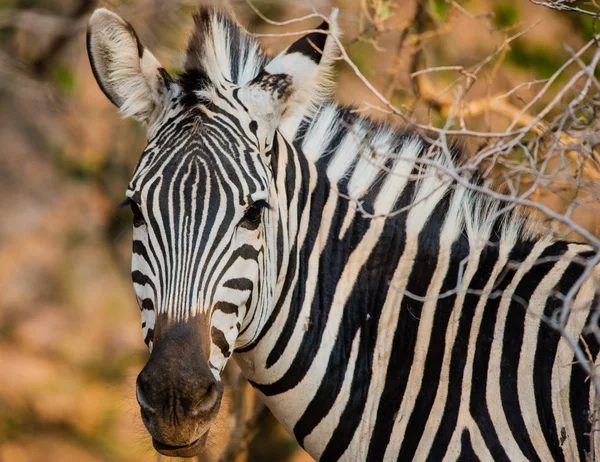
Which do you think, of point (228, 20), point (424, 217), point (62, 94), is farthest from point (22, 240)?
point (424, 217)

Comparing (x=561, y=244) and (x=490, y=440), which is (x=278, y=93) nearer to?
(x=561, y=244)

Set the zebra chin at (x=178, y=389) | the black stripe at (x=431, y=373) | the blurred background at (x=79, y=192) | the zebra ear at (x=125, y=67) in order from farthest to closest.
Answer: the blurred background at (x=79, y=192) → the zebra ear at (x=125, y=67) → the black stripe at (x=431, y=373) → the zebra chin at (x=178, y=389)

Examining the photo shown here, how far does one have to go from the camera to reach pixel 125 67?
4035 millimetres

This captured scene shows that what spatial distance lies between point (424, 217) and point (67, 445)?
8201mm

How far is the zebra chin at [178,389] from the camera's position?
10.9 feet

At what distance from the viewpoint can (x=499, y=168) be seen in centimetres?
680

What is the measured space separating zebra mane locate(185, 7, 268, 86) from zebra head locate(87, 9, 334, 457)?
0.04ft

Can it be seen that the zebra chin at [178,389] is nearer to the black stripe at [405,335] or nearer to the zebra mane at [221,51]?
the black stripe at [405,335]

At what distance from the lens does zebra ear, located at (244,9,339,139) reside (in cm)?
392

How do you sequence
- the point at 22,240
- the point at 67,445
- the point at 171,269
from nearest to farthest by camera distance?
the point at 171,269 < the point at 67,445 < the point at 22,240

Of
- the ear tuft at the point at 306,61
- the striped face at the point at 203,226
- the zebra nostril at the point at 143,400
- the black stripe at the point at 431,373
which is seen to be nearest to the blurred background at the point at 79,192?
the ear tuft at the point at 306,61

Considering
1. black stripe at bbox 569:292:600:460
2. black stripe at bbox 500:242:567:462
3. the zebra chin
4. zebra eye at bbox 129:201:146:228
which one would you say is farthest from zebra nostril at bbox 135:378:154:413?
black stripe at bbox 569:292:600:460

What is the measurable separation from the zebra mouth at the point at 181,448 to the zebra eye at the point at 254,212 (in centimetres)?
102

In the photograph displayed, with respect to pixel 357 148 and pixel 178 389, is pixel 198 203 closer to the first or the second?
pixel 178 389
